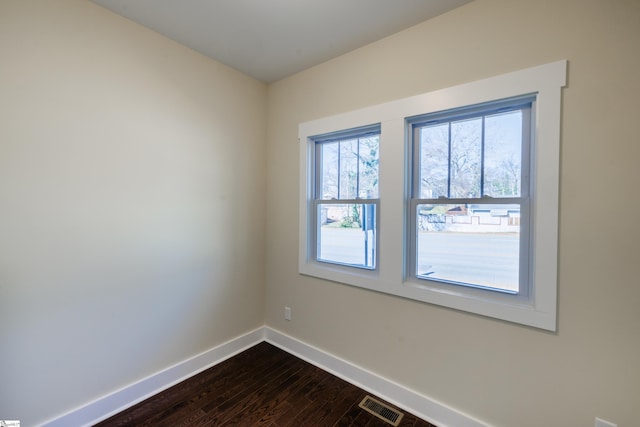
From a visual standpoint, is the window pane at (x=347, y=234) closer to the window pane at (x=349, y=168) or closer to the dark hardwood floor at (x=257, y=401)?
the window pane at (x=349, y=168)

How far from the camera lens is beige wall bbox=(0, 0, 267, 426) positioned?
A: 1461mm

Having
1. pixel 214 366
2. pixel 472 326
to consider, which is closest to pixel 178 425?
pixel 214 366

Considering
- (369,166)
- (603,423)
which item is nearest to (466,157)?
(369,166)

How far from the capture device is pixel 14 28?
1424 mm

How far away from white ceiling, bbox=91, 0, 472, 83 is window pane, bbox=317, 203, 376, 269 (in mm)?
1296

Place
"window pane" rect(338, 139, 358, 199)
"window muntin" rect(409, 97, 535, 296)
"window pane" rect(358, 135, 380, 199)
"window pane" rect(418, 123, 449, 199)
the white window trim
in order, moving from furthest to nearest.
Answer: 1. "window pane" rect(338, 139, 358, 199)
2. "window pane" rect(358, 135, 380, 199)
3. "window pane" rect(418, 123, 449, 199)
4. "window muntin" rect(409, 97, 535, 296)
5. the white window trim

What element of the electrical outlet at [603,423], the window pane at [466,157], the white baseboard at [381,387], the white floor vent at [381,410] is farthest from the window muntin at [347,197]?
the electrical outlet at [603,423]

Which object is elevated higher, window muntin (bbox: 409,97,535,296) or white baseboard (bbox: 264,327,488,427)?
window muntin (bbox: 409,97,535,296)

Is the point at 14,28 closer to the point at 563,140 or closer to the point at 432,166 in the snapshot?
the point at 432,166

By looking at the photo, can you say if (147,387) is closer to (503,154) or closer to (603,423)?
(603,423)

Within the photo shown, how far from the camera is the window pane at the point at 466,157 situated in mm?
1723

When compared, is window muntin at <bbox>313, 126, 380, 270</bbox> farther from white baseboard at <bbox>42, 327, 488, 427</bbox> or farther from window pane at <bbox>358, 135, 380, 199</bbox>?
white baseboard at <bbox>42, 327, 488, 427</bbox>

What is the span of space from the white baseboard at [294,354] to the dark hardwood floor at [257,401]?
50mm

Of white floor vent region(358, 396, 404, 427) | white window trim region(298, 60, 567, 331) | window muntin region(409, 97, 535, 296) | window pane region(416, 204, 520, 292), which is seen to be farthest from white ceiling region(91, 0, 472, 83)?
white floor vent region(358, 396, 404, 427)
